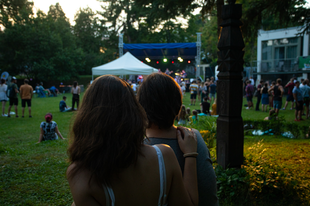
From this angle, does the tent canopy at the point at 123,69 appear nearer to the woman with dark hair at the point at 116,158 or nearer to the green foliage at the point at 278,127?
the green foliage at the point at 278,127

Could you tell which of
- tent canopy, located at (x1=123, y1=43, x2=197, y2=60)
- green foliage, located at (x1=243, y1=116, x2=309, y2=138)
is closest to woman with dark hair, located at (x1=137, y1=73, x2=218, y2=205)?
green foliage, located at (x1=243, y1=116, x2=309, y2=138)

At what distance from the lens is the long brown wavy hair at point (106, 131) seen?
103cm

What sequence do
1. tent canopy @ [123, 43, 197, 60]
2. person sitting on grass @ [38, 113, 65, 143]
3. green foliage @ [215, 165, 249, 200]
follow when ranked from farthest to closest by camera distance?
tent canopy @ [123, 43, 197, 60], person sitting on grass @ [38, 113, 65, 143], green foliage @ [215, 165, 249, 200]

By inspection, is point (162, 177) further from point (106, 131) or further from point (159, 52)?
point (159, 52)

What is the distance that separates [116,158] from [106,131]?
0.43 feet

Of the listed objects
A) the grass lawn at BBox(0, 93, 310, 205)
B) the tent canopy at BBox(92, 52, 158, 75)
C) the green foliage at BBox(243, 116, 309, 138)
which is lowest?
the grass lawn at BBox(0, 93, 310, 205)

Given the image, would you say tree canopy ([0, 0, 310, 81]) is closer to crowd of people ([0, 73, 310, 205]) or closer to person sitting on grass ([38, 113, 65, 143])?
person sitting on grass ([38, 113, 65, 143])

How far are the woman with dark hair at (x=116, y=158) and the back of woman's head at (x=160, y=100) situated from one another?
26 cm

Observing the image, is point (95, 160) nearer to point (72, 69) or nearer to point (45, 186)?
point (45, 186)

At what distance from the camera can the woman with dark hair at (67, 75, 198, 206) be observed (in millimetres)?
1026

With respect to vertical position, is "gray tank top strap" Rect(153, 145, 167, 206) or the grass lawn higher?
"gray tank top strap" Rect(153, 145, 167, 206)

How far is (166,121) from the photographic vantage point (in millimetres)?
1422

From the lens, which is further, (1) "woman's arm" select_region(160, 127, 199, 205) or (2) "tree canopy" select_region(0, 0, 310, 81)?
(2) "tree canopy" select_region(0, 0, 310, 81)

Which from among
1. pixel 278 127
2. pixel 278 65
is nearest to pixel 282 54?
Result: pixel 278 65
